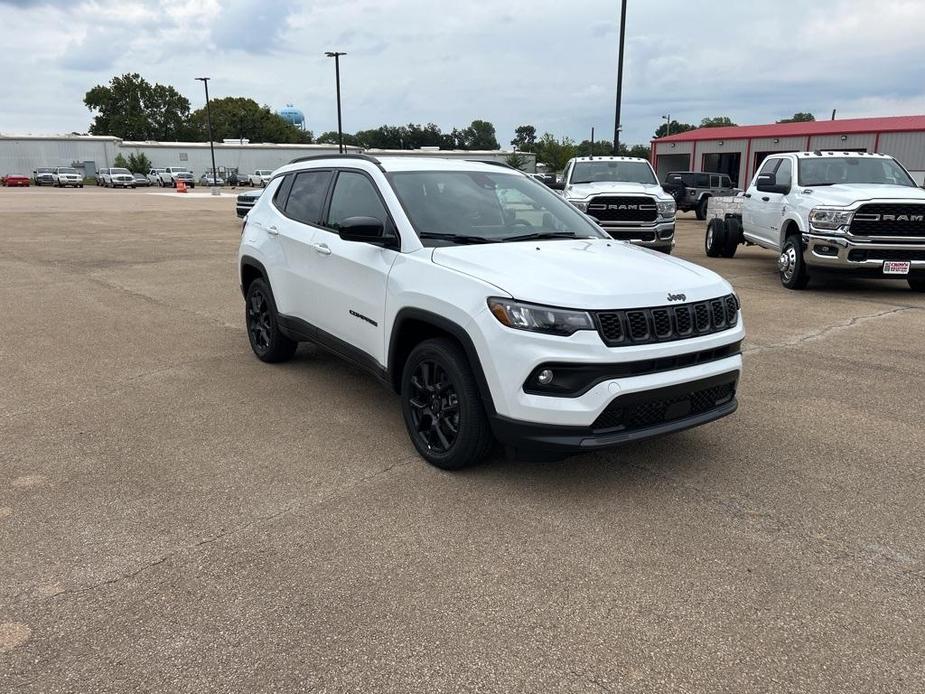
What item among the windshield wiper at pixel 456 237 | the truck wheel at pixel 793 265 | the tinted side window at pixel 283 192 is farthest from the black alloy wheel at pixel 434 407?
the truck wheel at pixel 793 265

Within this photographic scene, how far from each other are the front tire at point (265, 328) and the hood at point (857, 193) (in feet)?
25.1

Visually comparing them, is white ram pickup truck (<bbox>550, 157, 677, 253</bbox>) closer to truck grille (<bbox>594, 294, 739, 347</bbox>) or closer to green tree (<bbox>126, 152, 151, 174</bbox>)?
truck grille (<bbox>594, 294, 739, 347</bbox>)

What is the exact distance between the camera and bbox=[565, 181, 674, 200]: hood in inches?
512

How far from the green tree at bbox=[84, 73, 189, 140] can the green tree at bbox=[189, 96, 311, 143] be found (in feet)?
14.2

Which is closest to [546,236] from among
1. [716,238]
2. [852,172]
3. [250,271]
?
[250,271]

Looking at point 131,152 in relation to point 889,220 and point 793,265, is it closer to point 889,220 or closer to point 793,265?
point 793,265

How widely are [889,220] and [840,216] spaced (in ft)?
1.99

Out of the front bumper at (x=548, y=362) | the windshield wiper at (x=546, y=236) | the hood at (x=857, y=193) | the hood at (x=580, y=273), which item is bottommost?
the front bumper at (x=548, y=362)

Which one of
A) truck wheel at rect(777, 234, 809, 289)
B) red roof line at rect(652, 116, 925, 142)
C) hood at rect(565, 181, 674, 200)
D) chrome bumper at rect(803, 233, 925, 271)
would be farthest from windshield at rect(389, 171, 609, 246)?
red roof line at rect(652, 116, 925, 142)

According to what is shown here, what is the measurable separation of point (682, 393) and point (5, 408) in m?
4.88

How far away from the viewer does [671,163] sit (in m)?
48.4

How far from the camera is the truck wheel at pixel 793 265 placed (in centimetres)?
1062

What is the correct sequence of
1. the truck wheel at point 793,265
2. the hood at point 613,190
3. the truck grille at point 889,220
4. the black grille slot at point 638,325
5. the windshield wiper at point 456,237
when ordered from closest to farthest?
the black grille slot at point 638,325 → the windshield wiper at point 456,237 → the truck grille at point 889,220 → the truck wheel at point 793,265 → the hood at point 613,190

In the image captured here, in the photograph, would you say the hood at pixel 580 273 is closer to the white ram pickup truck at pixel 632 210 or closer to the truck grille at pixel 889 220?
the truck grille at pixel 889 220
